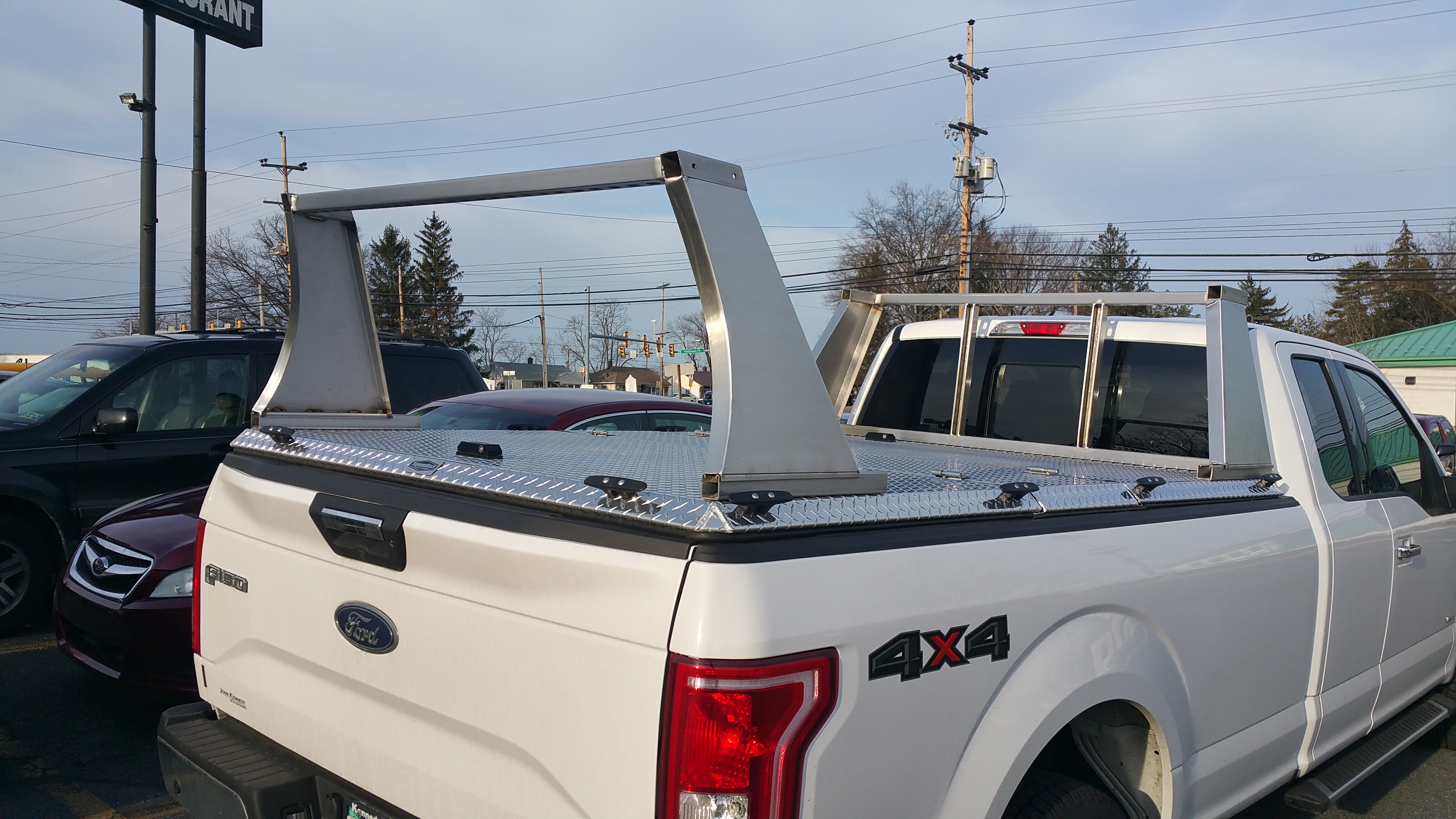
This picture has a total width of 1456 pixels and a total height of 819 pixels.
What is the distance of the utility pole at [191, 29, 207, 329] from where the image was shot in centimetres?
1475

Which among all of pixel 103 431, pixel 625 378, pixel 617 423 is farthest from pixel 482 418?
pixel 625 378

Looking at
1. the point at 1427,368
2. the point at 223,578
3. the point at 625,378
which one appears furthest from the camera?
the point at 625,378

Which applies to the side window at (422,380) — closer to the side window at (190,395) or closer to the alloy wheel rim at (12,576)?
the side window at (190,395)

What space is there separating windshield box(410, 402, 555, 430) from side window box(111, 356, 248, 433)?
148 centimetres

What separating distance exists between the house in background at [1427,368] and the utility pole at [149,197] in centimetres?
4410

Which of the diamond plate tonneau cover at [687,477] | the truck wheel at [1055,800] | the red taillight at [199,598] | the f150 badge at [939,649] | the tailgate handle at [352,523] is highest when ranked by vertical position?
the diamond plate tonneau cover at [687,477]

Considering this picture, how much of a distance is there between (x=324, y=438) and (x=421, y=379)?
5635 millimetres

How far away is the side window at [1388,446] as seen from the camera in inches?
154

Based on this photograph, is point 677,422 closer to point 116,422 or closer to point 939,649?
point 116,422

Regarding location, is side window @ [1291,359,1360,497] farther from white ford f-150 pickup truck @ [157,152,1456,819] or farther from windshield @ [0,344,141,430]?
windshield @ [0,344,141,430]

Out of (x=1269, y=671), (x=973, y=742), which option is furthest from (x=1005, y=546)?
(x=1269, y=671)

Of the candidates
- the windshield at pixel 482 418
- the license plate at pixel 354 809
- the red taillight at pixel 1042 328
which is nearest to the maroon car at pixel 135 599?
the windshield at pixel 482 418

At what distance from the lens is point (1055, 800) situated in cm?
217

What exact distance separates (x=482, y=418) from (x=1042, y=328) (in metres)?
3.86
